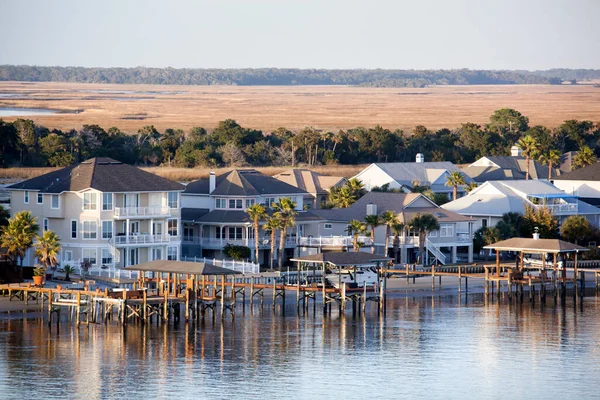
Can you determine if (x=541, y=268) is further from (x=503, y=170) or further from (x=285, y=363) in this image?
(x=503, y=170)

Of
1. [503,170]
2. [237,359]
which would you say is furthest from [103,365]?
[503,170]

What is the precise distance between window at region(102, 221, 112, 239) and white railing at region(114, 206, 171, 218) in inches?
29.5

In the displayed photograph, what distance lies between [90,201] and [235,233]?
12.1m

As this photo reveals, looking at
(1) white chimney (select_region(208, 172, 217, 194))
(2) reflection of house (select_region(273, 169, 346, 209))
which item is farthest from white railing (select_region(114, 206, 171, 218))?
(2) reflection of house (select_region(273, 169, 346, 209))

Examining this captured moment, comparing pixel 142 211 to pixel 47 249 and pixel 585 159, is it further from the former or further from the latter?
pixel 585 159

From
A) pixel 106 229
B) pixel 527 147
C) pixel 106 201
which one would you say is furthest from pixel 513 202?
pixel 106 229

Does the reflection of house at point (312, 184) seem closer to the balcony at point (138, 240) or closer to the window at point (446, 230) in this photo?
the window at point (446, 230)

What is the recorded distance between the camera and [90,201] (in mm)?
79250

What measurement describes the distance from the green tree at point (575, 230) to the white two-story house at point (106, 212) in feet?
105

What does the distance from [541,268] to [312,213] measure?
17801 millimetres

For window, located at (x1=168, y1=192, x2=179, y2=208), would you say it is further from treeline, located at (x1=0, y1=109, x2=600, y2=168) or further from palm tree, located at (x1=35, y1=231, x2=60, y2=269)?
treeline, located at (x1=0, y1=109, x2=600, y2=168)

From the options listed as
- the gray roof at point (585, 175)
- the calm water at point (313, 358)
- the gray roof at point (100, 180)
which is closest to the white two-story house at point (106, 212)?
the gray roof at point (100, 180)

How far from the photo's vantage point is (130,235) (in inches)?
3135

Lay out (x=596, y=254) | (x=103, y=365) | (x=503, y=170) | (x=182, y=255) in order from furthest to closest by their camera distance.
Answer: (x=503, y=170)
(x=596, y=254)
(x=182, y=255)
(x=103, y=365)
